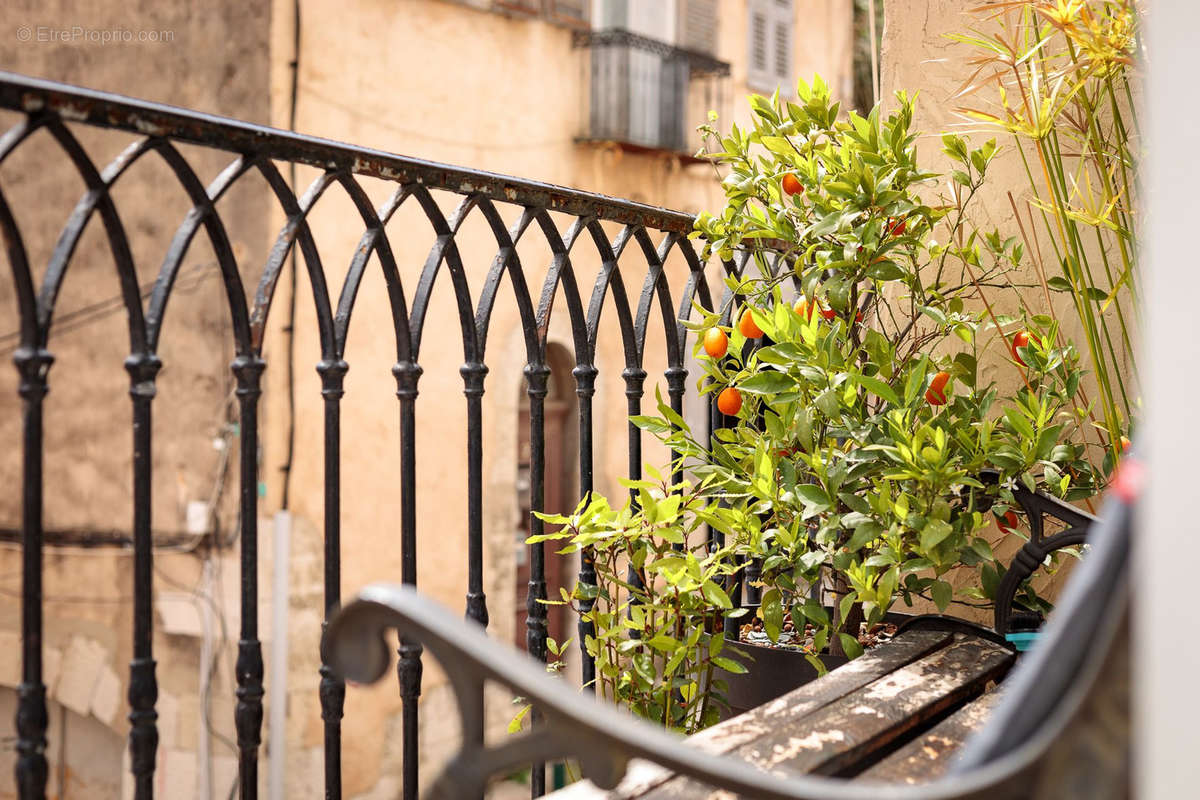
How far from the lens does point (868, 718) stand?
123 cm

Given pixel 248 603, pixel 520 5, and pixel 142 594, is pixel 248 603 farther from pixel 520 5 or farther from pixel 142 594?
pixel 520 5

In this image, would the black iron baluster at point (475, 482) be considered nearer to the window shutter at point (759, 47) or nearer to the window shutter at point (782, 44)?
the window shutter at point (759, 47)

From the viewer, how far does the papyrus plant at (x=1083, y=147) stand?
184 cm

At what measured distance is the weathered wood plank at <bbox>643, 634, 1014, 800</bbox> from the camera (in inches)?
42.9

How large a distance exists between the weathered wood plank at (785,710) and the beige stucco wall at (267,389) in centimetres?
605

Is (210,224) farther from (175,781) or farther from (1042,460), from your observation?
(175,781)

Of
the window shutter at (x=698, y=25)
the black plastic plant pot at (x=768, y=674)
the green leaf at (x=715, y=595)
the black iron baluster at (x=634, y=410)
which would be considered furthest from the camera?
the window shutter at (x=698, y=25)

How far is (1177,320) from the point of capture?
0.62m

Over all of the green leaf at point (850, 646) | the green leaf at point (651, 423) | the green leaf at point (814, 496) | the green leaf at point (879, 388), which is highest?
the green leaf at point (879, 388)

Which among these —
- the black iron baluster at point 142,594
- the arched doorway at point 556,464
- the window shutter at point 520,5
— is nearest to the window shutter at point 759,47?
the window shutter at point 520,5

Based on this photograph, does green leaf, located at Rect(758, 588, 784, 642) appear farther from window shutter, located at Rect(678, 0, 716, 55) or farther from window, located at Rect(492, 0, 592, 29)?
window shutter, located at Rect(678, 0, 716, 55)

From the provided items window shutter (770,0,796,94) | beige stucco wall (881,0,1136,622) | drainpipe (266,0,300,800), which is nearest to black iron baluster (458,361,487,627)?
beige stucco wall (881,0,1136,622)

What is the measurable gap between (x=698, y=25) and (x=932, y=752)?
31.2 ft

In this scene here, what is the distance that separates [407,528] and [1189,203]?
1160 mm
